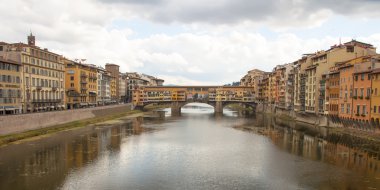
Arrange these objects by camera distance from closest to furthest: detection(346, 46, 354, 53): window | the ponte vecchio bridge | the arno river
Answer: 1. the arno river
2. detection(346, 46, 354, 53): window
3. the ponte vecchio bridge

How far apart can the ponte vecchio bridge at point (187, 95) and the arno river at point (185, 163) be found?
71.2 metres

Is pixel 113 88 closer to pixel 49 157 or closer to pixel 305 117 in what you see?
pixel 305 117

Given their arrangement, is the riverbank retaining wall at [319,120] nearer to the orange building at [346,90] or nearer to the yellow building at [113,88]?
the orange building at [346,90]

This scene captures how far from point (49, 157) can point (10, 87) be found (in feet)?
87.2

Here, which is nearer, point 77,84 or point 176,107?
Answer: point 77,84

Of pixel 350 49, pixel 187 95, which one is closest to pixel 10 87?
pixel 350 49

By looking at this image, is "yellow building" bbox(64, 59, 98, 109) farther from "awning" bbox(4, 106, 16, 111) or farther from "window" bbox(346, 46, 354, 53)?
"window" bbox(346, 46, 354, 53)

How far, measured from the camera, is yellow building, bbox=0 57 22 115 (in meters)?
55.5

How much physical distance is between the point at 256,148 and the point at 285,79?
5625 cm

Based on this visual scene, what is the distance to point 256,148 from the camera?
151 feet

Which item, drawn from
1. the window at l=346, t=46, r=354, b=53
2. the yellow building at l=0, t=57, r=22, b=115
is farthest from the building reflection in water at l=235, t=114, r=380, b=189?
the yellow building at l=0, t=57, r=22, b=115

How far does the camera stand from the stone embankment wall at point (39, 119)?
158ft

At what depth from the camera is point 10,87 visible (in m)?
57.8

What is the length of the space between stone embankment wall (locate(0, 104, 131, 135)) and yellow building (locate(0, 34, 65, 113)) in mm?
6115
